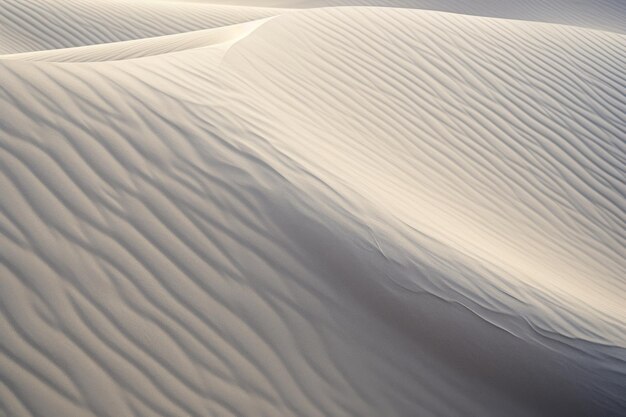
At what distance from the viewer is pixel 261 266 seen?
370cm

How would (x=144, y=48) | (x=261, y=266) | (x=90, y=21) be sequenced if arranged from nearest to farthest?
1. (x=261, y=266)
2. (x=144, y=48)
3. (x=90, y=21)

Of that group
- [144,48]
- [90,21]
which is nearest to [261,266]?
[144,48]

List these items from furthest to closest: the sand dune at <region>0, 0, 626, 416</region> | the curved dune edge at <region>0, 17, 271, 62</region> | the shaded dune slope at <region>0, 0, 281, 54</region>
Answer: the shaded dune slope at <region>0, 0, 281, 54</region> < the curved dune edge at <region>0, 17, 271, 62</region> < the sand dune at <region>0, 0, 626, 416</region>

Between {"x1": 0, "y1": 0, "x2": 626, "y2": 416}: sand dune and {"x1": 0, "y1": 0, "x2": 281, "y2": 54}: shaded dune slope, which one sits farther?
{"x1": 0, "y1": 0, "x2": 281, "y2": 54}: shaded dune slope

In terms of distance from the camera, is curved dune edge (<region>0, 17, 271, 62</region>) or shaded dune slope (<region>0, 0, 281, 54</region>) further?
shaded dune slope (<region>0, 0, 281, 54</region>)

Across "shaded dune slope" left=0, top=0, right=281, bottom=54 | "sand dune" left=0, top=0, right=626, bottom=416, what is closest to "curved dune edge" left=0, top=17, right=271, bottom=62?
"sand dune" left=0, top=0, right=626, bottom=416

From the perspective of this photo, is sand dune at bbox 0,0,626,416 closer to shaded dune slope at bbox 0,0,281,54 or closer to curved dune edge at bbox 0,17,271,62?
curved dune edge at bbox 0,17,271,62

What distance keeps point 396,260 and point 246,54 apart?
3022 mm

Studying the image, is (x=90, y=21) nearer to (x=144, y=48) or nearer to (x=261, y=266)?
(x=144, y=48)

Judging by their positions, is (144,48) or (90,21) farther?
(90,21)

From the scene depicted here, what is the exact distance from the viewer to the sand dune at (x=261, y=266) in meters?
3.22

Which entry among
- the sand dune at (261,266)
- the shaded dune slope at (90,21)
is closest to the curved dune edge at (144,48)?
the sand dune at (261,266)

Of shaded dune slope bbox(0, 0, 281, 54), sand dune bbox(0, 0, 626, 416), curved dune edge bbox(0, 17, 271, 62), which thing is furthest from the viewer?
shaded dune slope bbox(0, 0, 281, 54)

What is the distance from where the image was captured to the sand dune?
3.22 m
